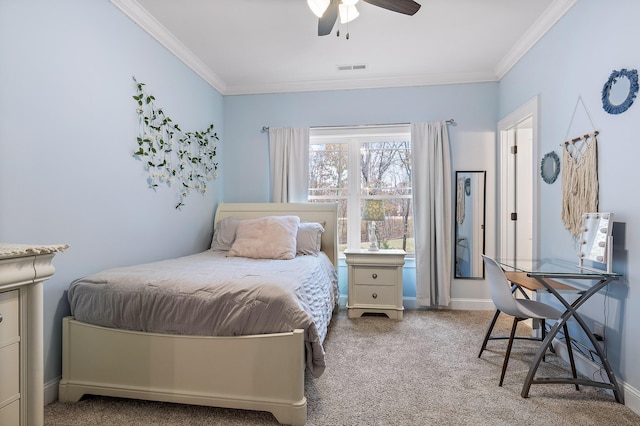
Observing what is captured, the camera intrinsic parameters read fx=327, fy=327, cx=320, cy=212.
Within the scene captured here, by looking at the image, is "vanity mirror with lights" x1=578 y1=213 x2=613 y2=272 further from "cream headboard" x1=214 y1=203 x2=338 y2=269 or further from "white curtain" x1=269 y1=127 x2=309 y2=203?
"white curtain" x1=269 y1=127 x2=309 y2=203

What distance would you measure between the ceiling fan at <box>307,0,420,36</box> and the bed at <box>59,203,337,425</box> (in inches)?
64.9

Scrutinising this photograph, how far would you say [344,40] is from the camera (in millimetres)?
2908

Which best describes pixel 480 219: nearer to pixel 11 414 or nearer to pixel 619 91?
pixel 619 91

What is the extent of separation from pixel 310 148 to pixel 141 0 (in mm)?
2176

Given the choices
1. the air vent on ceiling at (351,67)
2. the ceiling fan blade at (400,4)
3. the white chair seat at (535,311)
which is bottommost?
the white chair seat at (535,311)

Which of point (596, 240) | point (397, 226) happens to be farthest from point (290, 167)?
point (596, 240)

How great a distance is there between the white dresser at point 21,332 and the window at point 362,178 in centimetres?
307

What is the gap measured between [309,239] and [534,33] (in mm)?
2628

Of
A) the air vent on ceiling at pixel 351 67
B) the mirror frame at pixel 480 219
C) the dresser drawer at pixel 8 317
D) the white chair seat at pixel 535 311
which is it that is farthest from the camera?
the mirror frame at pixel 480 219

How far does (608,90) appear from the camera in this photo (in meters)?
1.96

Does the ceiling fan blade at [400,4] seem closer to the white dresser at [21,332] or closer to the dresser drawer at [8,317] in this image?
the white dresser at [21,332]

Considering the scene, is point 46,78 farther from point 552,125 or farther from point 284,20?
point 552,125

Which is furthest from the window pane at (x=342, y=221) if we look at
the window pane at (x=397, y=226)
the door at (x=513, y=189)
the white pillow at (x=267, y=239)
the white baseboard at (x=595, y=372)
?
the white baseboard at (x=595, y=372)

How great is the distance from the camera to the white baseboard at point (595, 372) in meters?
1.76
